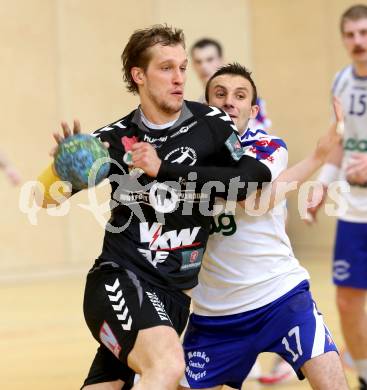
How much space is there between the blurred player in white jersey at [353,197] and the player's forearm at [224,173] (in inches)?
70.4

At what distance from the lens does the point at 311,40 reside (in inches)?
469

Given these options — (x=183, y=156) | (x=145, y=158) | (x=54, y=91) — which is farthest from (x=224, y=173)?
(x=54, y=91)

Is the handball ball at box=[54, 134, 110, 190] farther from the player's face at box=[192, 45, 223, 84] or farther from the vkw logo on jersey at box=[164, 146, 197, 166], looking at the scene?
the player's face at box=[192, 45, 223, 84]

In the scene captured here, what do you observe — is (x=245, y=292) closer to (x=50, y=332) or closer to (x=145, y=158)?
(x=145, y=158)

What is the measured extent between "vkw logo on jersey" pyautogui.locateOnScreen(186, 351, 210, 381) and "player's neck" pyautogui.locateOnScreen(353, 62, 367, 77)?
102 inches

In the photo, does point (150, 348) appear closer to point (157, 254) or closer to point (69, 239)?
point (157, 254)

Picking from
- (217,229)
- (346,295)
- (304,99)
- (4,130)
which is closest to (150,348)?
(217,229)

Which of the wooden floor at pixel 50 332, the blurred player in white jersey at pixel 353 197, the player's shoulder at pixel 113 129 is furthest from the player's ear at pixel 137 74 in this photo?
the wooden floor at pixel 50 332

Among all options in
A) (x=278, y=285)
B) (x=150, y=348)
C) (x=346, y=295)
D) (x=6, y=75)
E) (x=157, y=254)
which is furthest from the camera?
(x=6, y=75)

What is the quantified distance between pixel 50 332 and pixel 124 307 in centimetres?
424

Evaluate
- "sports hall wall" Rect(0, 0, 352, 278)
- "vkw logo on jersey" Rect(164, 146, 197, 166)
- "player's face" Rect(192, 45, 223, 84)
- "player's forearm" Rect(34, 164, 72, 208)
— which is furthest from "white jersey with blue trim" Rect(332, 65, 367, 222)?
"sports hall wall" Rect(0, 0, 352, 278)

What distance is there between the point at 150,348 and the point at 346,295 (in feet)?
8.37

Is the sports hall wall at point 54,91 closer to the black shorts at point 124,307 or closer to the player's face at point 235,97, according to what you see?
the player's face at point 235,97

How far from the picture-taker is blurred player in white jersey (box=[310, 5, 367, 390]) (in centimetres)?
554
